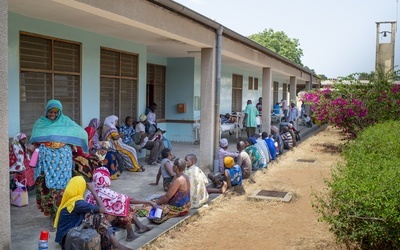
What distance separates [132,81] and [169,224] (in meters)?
5.60

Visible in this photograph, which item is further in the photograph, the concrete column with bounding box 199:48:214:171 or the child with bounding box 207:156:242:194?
the concrete column with bounding box 199:48:214:171

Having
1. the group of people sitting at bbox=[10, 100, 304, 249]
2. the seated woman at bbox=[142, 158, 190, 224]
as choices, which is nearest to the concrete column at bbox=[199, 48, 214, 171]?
the group of people sitting at bbox=[10, 100, 304, 249]

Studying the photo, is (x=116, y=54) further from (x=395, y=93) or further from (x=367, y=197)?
(x=395, y=93)

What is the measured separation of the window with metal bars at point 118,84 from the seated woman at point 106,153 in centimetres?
99

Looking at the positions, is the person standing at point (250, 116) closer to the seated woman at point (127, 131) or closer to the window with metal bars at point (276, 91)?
the seated woman at point (127, 131)

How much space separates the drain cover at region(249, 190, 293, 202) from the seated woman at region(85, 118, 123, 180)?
2.71 m

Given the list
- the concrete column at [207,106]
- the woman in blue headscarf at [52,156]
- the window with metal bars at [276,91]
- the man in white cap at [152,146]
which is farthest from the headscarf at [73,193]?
the window with metal bars at [276,91]

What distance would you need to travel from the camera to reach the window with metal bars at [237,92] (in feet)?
61.0

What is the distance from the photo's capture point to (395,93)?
43.7ft

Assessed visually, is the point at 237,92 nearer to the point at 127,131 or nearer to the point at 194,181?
the point at 127,131

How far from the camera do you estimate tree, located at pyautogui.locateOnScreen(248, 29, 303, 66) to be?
54.5 metres

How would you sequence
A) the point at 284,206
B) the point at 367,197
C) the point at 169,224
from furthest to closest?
the point at 284,206 < the point at 169,224 < the point at 367,197

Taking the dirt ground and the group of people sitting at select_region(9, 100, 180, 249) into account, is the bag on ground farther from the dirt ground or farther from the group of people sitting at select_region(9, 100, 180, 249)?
the dirt ground

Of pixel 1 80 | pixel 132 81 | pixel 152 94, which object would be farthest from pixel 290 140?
pixel 1 80
